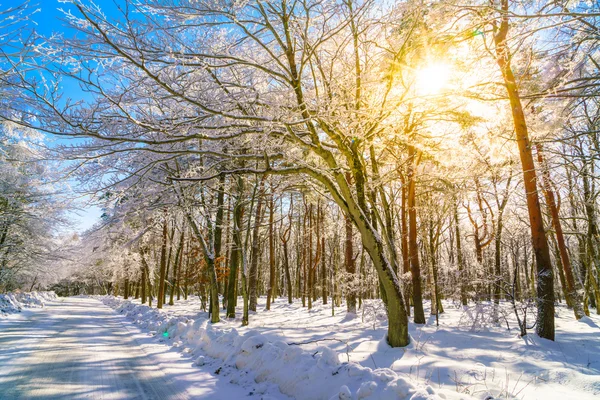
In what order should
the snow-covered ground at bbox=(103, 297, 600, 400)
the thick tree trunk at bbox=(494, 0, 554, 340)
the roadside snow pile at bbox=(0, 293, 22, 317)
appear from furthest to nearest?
the roadside snow pile at bbox=(0, 293, 22, 317), the thick tree trunk at bbox=(494, 0, 554, 340), the snow-covered ground at bbox=(103, 297, 600, 400)

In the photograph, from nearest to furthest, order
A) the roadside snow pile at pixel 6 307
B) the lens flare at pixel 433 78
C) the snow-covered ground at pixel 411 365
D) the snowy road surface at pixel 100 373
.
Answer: the snow-covered ground at pixel 411 365
the snowy road surface at pixel 100 373
the lens flare at pixel 433 78
the roadside snow pile at pixel 6 307

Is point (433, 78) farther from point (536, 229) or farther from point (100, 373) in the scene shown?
point (100, 373)

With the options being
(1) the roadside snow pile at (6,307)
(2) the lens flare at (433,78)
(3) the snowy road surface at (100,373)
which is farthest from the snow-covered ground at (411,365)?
(1) the roadside snow pile at (6,307)

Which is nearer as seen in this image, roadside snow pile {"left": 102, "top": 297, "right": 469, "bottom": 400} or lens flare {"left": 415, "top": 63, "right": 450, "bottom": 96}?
roadside snow pile {"left": 102, "top": 297, "right": 469, "bottom": 400}

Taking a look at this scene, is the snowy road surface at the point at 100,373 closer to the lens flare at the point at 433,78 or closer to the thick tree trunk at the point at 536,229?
the lens flare at the point at 433,78

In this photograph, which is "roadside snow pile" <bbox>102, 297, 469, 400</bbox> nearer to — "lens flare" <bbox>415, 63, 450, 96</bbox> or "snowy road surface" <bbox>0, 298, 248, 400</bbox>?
"snowy road surface" <bbox>0, 298, 248, 400</bbox>

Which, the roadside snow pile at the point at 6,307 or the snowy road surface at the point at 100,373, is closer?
the snowy road surface at the point at 100,373

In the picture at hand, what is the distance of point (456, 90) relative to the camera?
5.52 meters

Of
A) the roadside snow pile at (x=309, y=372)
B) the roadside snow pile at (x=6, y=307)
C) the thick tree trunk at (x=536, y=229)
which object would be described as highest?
the thick tree trunk at (x=536, y=229)

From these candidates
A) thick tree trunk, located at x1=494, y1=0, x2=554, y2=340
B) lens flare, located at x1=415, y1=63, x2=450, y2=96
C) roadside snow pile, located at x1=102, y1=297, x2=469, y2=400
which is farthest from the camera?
thick tree trunk, located at x1=494, y1=0, x2=554, y2=340

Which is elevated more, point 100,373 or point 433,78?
point 433,78

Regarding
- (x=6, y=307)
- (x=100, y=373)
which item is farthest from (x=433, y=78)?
(x=6, y=307)

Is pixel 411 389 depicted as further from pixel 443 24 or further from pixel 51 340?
pixel 51 340

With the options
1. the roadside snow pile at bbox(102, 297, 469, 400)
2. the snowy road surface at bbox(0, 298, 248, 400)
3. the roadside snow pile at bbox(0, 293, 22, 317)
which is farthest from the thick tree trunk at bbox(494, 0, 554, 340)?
the roadside snow pile at bbox(0, 293, 22, 317)
